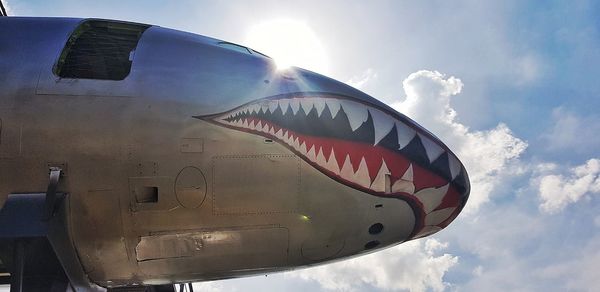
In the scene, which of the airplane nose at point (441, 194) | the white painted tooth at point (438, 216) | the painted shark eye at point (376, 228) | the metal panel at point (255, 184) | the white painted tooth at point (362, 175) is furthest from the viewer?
the white painted tooth at point (438, 216)

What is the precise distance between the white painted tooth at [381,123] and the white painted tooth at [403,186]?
0.52 metres

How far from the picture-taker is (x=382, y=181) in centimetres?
590

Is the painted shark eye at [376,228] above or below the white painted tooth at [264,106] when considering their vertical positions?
below

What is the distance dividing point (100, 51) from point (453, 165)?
173 inches

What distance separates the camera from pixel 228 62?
6.09 metres

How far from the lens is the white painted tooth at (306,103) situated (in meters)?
5.97

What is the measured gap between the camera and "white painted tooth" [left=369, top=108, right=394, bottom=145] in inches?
237

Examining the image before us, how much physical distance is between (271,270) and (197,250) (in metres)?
0.99

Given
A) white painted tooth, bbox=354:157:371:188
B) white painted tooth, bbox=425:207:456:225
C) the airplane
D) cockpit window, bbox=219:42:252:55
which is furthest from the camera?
cockpit window, bbox=219:42:252:55

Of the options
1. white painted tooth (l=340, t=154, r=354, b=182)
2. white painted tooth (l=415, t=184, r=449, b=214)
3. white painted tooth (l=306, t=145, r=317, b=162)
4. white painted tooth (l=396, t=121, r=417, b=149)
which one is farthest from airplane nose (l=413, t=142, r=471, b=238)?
white painted tooth (l=306, t=145, r=317, b=162)

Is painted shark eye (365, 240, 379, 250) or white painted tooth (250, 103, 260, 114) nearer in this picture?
white painted tooth (250, 103, 260, 114)

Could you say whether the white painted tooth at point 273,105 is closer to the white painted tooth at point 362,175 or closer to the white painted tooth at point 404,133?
the white painted tooth at point 362,175

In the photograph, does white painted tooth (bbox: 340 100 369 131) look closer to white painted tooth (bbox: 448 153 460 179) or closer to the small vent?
white painted tooth (bbox: 448 153 460 179)

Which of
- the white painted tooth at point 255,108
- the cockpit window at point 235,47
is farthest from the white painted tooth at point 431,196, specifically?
the cockpit window at point 235,47
